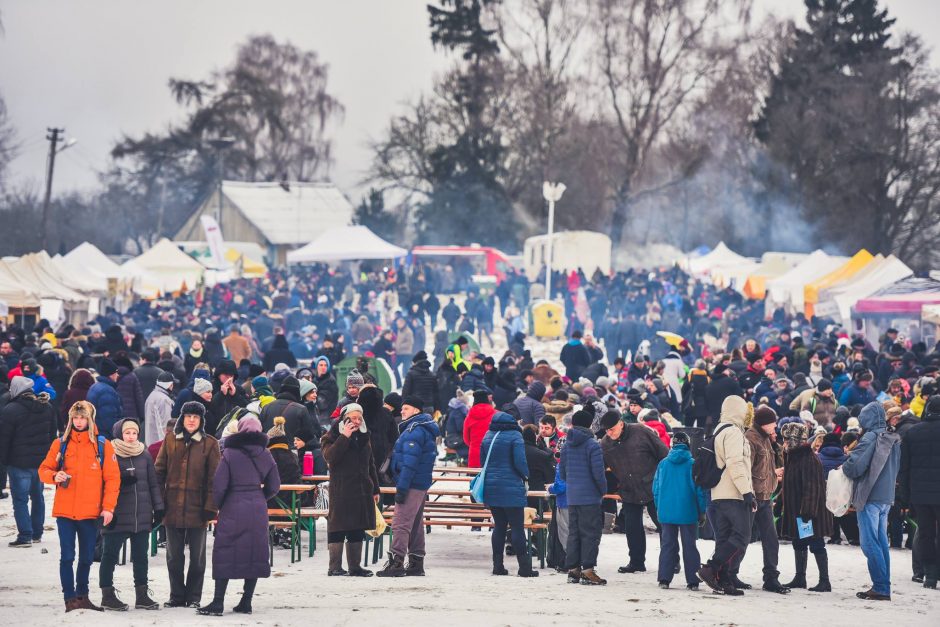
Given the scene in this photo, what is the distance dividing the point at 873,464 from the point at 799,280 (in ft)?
75.3

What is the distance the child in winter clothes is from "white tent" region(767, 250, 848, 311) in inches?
885

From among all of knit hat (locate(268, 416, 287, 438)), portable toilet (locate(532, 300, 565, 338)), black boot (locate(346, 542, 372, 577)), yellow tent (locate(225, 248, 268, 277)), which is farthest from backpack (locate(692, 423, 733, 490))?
yellow tent (locate(225, 248, 268, 277))

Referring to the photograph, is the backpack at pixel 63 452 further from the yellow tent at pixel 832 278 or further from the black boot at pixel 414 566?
the yellow tent at pixel 832 278

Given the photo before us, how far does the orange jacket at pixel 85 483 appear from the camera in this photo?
28.9 ft

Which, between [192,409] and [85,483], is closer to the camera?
[85,483]

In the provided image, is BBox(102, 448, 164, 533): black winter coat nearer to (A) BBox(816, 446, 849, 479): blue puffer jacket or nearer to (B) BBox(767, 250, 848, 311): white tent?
(A) BBox(816, 446, 849, 479): blue puffer jacket

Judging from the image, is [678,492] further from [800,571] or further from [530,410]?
[530,410]

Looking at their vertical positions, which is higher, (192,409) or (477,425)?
(192,409)

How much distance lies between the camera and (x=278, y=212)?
71.1 metres

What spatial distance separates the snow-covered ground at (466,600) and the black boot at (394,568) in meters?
0.12

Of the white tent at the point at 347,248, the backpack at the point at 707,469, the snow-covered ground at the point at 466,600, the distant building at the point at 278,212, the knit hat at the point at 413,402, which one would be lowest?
the snow-covered ground at the point at 466,600

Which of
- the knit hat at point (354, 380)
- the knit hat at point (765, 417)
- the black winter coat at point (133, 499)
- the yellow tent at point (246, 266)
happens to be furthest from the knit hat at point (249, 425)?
the yellow tent at point (246, 266)

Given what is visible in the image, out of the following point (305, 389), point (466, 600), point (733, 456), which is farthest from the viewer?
point (305, 389)

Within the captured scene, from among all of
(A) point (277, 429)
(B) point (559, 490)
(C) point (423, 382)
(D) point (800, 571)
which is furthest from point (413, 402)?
(C) point (423, 382)
